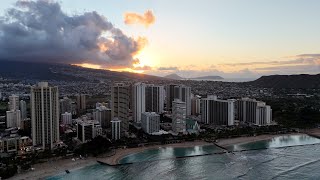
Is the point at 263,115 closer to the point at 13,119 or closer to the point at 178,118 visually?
Result: the point at 178,118

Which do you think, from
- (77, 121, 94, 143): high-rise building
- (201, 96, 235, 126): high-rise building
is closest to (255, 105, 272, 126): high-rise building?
(201, 96, 235, 126): high-rise building

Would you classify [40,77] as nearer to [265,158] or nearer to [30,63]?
[30,63]

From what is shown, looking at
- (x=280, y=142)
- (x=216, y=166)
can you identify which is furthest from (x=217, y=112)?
(x=216, y=166)

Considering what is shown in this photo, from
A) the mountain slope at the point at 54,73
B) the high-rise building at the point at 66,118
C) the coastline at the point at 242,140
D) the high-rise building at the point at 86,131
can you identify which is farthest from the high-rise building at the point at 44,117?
the mountain slope at the point at 54,73

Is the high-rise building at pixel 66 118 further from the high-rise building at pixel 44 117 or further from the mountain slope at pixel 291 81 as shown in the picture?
the mountain slope at pixel 291 81

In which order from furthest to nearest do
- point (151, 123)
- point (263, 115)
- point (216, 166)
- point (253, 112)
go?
point (253, 112), point (263, 115), point (151, 123), point (216, 166)

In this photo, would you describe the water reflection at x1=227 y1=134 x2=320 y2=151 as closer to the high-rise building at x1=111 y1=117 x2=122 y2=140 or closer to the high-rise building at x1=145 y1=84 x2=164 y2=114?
the high-rise building at x1=111 y1=117 x2=122 y2=140

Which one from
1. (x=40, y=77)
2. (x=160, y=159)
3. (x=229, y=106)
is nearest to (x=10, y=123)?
(x=160, y=159)
